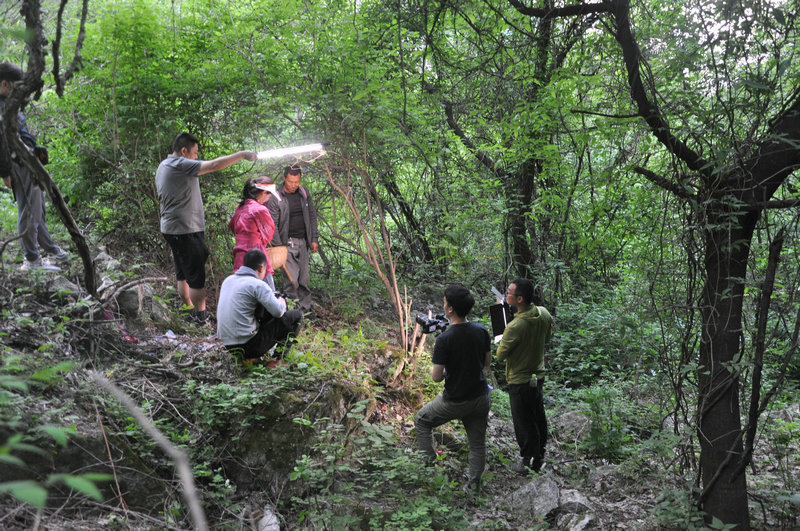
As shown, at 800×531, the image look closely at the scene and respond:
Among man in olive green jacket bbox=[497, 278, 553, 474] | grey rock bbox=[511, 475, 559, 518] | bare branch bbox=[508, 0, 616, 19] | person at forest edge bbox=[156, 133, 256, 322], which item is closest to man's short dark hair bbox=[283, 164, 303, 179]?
person at forest edge bbox=[156, 133, 256, 322]

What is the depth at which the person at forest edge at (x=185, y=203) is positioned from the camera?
5340 millimetres

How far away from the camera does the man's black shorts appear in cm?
554

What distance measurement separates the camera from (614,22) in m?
3.94

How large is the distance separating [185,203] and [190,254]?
53cm

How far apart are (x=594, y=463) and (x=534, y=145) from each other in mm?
3841

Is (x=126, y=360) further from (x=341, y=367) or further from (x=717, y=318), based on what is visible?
(x=717, y=318)

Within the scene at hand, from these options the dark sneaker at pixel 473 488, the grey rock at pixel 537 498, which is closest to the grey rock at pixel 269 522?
the dark sneaker at pixel 473 488

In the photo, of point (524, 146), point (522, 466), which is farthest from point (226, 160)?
point (522, 466)

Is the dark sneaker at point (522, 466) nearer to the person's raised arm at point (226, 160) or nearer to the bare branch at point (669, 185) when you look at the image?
the bare branch at point (669, 185)

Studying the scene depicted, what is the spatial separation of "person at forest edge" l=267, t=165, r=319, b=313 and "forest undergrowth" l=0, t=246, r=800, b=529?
1353 millimetres

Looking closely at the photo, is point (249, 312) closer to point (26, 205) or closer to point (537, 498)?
point (26, 205)

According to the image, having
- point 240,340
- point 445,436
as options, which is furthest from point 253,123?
point 445,436

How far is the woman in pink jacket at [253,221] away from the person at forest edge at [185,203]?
43 centimetres

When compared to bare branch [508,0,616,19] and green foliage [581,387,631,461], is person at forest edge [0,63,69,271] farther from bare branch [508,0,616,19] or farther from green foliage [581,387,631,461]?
green foliage [581,387,631,461]
